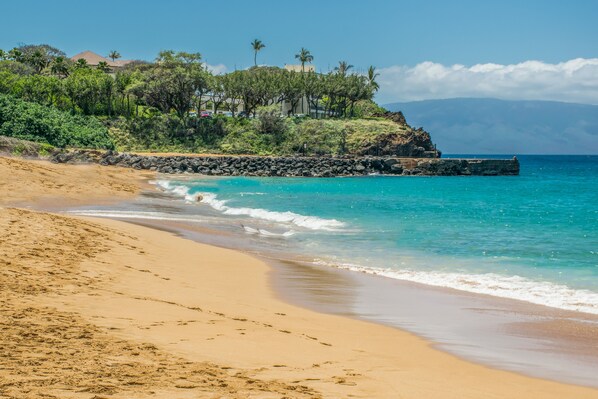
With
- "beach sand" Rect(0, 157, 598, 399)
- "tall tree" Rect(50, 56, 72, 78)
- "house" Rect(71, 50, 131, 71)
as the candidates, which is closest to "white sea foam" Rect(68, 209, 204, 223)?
"beach sand" Rect(0, 157, 598, 399)

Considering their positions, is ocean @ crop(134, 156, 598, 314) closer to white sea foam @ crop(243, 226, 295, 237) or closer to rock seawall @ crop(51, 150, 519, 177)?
white sea foam @ crop(243, 226, 295, 237)

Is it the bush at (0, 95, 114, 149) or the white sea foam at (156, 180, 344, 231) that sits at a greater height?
the bush at (0, 95, 114, 149)

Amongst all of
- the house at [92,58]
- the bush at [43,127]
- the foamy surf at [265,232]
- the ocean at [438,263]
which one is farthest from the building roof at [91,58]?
the foamy surf at [265,232]

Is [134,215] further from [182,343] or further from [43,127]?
[43,127]

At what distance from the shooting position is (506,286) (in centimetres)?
1452

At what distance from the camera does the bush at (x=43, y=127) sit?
→ 63562 mm

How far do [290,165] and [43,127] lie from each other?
26477mm

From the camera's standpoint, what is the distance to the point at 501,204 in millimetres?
42531

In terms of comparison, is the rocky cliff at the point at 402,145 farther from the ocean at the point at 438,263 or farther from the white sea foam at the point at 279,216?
the white sea foam at the point at 279,216

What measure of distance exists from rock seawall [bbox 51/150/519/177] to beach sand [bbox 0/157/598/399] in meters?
44.4

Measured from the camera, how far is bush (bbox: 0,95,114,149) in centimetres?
6356

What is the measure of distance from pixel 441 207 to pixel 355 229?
14274 millimetres

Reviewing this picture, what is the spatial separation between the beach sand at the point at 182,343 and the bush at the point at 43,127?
5399 centimetres

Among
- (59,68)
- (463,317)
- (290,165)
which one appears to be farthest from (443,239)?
(59,68)
